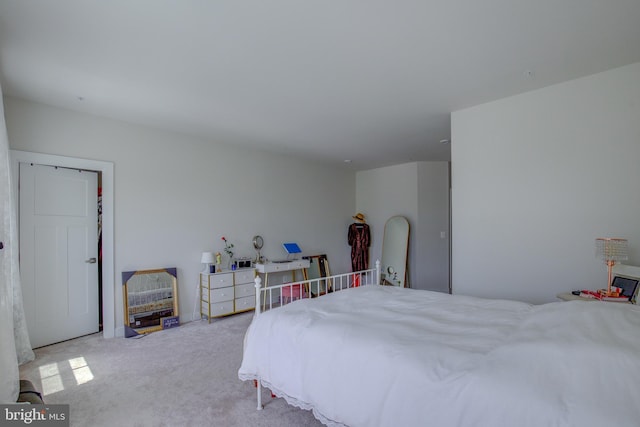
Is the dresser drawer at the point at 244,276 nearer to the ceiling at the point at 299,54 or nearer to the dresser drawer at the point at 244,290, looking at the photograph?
the dresser drawer at the point at 244,290

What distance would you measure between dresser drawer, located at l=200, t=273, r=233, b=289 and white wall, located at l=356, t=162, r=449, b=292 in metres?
3.29

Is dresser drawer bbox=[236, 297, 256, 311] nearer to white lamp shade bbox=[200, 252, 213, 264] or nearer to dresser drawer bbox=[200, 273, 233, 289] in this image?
dresser drawer bbox=[200, 273, 233, 289]

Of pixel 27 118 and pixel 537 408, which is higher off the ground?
pixel 27 118

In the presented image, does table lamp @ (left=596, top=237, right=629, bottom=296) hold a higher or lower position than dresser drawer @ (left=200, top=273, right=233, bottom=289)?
higher

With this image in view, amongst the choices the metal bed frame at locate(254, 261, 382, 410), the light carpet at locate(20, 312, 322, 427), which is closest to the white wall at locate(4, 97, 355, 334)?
the light carpet at locate(20, 312, 322, 427)

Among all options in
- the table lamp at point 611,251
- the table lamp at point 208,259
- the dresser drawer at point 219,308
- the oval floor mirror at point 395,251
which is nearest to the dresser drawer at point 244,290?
the dresser drawer at point 219,308

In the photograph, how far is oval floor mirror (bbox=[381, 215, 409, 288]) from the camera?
19.7 ft

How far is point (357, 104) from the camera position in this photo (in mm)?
3332

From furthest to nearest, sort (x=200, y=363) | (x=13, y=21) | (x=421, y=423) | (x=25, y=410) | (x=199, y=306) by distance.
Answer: (x=199, y=306), (x=200, y=363), (x=13, y=21), (x=25, y=410), (x=421, y=423)

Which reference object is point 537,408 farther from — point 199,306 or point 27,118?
point 27,118

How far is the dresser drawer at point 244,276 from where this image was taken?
4562 millimetres

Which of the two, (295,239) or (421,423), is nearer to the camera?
(421,423)

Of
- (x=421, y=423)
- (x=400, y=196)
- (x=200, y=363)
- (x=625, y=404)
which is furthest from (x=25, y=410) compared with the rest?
(x=400, y=196)

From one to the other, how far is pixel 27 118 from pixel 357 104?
3.37 meters
